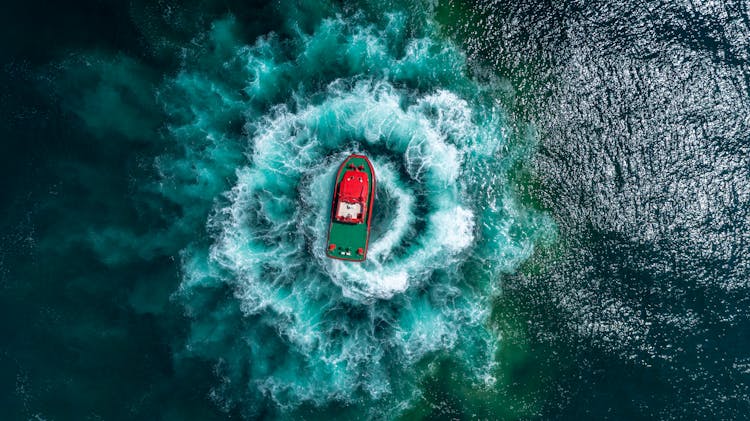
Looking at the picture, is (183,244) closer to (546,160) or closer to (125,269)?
(125,269)

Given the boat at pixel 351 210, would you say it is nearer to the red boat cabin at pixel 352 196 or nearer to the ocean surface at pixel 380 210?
the red boat cabin at pixel 352 196

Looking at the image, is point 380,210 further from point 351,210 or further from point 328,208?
point 328,208

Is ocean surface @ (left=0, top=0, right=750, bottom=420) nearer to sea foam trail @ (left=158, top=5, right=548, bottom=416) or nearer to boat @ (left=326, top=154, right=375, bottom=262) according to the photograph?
sea foam trail @ (left=158, top=5, right=548, bottom=416)

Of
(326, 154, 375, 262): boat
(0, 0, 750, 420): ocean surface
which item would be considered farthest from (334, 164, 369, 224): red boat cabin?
(0, 0, 750, 420): ocean surface

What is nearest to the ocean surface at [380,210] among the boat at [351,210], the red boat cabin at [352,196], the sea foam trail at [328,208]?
the sea foam trail at [328,208]

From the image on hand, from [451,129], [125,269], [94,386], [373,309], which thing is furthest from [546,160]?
[94,386]

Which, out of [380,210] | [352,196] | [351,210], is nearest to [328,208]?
[351,210]
